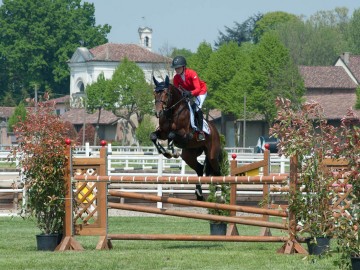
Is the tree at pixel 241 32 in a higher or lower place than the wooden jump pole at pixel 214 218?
higher

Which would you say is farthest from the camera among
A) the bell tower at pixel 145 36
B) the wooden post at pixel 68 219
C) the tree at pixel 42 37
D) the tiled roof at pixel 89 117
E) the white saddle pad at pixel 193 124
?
the bell tower at pixel 145 36

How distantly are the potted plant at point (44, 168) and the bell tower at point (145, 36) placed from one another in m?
140

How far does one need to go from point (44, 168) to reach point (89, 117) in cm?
9252

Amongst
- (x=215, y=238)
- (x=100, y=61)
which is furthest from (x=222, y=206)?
(x=100, y=61)

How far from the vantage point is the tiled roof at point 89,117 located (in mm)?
102675

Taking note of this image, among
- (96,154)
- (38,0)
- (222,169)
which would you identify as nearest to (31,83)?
(38,0)

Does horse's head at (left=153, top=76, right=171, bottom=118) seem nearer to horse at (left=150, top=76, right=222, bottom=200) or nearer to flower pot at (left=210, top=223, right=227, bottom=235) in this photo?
horse at (left=150, top=76, right=222, bottom=200)

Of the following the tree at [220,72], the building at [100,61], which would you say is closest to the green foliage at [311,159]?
the tree at [220,72]

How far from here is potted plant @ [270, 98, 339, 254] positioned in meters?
12.8

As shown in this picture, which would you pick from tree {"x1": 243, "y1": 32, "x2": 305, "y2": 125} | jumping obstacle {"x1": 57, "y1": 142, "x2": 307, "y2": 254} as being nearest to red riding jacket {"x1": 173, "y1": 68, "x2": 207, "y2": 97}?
jumping obstacle {"x1": 57, "y1": 142, "x2": 307, "y2": 254}

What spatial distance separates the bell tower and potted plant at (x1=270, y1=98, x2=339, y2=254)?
464 ft

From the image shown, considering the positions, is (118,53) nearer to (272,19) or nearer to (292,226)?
(272,19)

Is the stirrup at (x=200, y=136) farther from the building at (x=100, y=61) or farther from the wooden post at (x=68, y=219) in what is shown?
the building at (x=100, y=61)

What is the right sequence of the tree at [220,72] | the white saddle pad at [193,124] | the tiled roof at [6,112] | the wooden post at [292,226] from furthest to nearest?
the tiled roof at [6,112] → the tree at [220,72] → the white saddle pad at [193,124] → the wooden post at [292,226]
